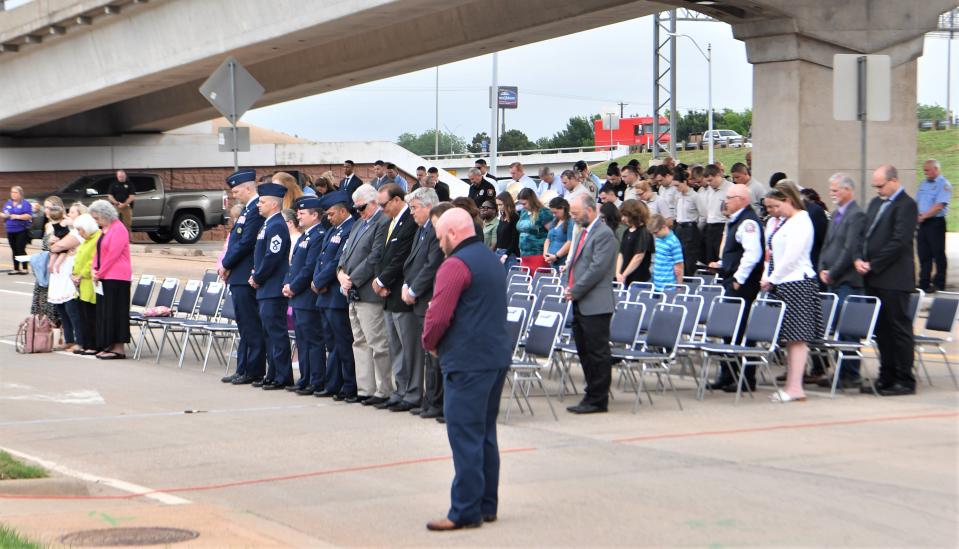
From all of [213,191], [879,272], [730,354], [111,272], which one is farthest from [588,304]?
[213,191]

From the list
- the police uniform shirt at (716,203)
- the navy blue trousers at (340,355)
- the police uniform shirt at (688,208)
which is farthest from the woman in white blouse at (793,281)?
the police uniform shirt at (688,208)

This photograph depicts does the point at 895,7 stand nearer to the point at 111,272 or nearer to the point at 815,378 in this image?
the point at 815,378

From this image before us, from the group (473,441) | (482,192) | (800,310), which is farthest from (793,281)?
(482,192)

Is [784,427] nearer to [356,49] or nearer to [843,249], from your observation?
[843,249]

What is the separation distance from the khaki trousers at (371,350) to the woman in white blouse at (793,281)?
360cm

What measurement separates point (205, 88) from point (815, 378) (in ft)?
28.2

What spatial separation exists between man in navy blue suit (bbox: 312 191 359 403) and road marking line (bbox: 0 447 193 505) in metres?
3.45

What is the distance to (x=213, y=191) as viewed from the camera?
3566 cm

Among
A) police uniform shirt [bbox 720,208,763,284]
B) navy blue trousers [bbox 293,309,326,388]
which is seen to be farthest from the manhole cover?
police uniform shirt [bbox 720,208,763,284]

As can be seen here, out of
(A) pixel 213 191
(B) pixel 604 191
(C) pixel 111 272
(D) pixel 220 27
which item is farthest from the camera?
(A) pixel 213 191

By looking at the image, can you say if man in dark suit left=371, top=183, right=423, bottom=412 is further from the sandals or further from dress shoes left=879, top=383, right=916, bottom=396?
dress shoes left=879, top=383, right=916, bottom=396

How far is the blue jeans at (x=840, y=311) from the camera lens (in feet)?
41.8

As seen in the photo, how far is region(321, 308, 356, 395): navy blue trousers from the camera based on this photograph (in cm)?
1262

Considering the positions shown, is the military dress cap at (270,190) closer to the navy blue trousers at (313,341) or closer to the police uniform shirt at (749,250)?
the navy blue trousers at (313,341)
